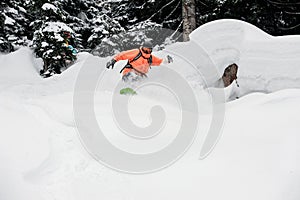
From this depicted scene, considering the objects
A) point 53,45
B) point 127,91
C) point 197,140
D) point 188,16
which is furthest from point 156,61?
point 53,45

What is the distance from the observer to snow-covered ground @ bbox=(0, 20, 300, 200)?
2.66 metres

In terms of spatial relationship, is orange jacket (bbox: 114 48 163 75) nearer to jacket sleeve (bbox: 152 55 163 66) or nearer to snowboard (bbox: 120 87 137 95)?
jacket sleeve (bbox: 152 55 163 66)

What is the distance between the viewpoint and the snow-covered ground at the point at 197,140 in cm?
266

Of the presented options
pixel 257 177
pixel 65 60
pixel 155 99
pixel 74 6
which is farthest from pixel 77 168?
pixel 74 6

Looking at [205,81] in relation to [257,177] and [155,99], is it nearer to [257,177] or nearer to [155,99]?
[155,99]

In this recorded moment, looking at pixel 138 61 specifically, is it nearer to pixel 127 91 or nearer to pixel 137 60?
pixel 137 60

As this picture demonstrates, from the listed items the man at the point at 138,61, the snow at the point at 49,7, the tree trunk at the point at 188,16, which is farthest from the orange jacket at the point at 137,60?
the snow at the point at 49,7

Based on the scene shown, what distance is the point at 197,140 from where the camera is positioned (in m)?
3.65

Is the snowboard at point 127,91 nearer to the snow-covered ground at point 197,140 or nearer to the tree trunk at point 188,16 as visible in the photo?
the snow-covered ground at point 197,140

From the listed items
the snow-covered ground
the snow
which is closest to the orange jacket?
the snow-covered ground

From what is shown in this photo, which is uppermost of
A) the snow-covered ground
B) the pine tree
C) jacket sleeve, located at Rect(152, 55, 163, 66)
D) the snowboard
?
the snow-covered ground

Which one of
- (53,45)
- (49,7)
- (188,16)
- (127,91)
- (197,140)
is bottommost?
(53,45)

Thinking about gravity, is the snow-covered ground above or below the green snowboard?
above

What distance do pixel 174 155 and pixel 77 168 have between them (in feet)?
3.81
